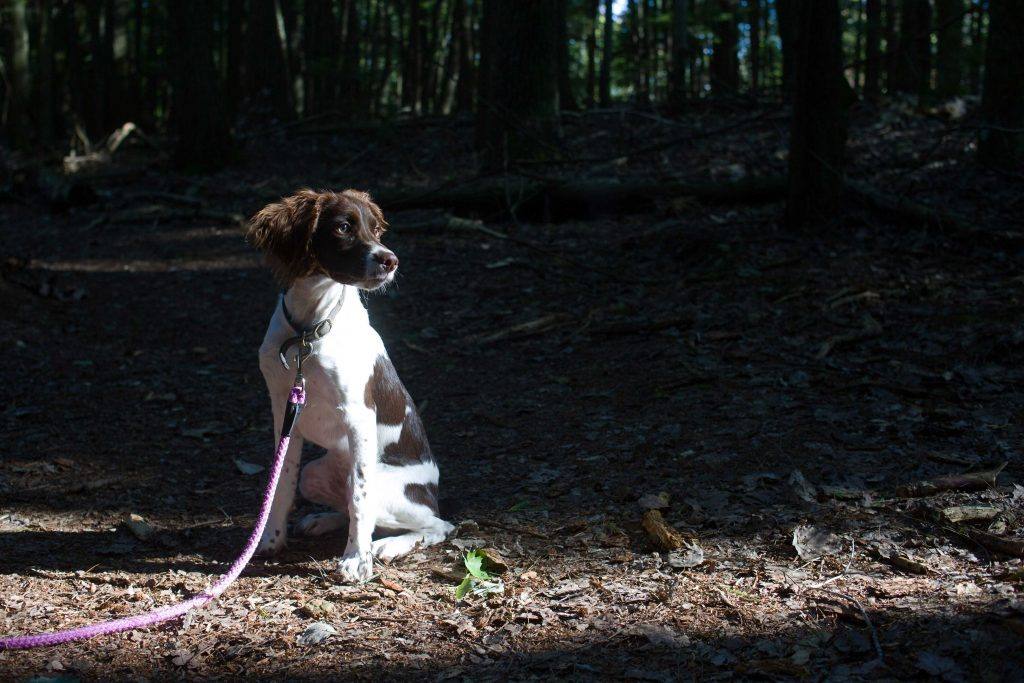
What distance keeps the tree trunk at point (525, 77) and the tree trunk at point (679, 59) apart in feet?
16.0

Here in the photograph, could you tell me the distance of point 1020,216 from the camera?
31.5 feet

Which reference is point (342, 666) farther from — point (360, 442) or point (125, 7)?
point (125, 7)

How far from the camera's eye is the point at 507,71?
40.7 feet

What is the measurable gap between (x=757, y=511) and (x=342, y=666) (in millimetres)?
2327

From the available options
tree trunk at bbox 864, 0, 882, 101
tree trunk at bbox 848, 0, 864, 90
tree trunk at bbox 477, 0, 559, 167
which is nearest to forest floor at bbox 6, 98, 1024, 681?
tree trunk at bbox 477, 0, 559, 167

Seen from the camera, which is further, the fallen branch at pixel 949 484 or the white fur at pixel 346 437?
the fallen branch at pixel 949 484

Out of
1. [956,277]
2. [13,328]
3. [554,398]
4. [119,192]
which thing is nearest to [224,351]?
[13,328]

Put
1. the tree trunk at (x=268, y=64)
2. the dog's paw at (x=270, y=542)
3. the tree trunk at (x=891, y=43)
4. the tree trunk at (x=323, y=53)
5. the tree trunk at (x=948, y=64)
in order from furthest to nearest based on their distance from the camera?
the tree trunk at (x=323, y=53)
the tree trunk at (x=268, y=64)
the tree trunk at (x=891, y=43)
the tree trunk at (x=948, y=64)
the dog's paw at (x=270, y=542)

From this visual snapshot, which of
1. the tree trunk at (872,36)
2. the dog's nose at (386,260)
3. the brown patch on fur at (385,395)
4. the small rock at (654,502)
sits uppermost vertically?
the tree trunk at (872,36)

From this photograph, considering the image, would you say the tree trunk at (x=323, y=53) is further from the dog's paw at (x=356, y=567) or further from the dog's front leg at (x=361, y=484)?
the dog's paw at (x=356, y=567)

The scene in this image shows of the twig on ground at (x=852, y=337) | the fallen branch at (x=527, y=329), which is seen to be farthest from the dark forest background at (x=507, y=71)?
the twig on ground at (x=852, y=337)

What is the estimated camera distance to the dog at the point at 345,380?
411 centimetres

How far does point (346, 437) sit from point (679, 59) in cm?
1543

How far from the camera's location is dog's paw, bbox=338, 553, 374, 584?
4172 mm
